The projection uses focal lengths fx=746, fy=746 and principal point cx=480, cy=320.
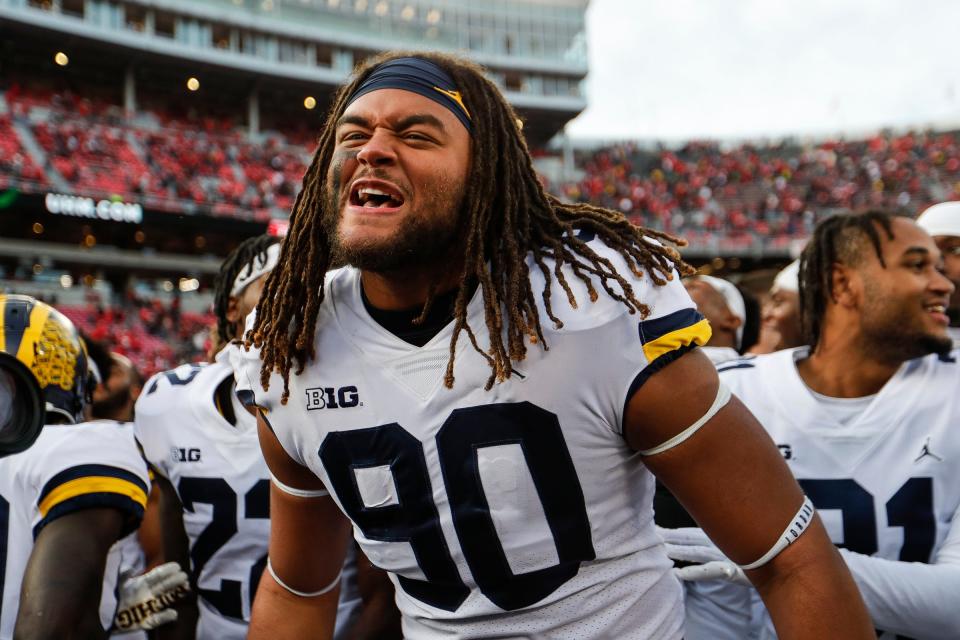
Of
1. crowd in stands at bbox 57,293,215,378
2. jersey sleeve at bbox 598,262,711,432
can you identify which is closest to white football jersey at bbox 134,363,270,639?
jersey sleeve at bbox 598,262,711,432

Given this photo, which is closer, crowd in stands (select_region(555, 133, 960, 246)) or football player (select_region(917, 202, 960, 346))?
football player (select_region(917, 202, 960, 346))

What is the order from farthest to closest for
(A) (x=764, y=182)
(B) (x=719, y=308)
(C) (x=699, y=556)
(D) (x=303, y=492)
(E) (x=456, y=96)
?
(A) (x=764, y=182) < (B) (x=719, y=308) < (C) (x=699, y=556) < (D) (x=303, y=492) < (E) (x=456, y=96)

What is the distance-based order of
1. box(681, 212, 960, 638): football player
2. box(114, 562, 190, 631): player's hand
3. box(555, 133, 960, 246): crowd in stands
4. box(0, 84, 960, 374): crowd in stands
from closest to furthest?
box(681, 212, 960, 638): football player → box(114, 562, 190, 631): player's hand → box(0, 84, 960, 374): crowd in stands → box(555, 133, 960, 246): crowd in stands

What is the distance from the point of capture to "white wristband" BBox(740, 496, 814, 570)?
132 centimetres

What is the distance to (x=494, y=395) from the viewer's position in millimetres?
1347

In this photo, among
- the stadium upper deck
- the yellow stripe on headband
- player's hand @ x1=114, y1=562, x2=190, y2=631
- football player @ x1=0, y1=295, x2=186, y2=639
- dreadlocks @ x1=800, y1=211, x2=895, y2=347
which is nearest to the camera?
the yellow stripe on headband

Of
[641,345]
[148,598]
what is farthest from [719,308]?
[148,598]

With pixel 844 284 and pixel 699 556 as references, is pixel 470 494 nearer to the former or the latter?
pixel 699 556

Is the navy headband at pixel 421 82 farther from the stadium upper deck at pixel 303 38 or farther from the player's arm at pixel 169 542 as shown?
the stadium upper deck at pixel 303 38

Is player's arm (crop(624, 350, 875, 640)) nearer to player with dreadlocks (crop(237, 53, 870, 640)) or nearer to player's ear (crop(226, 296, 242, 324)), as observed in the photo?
player with dreadlocks (crop(237, 53, 870, 640))

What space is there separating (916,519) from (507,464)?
1.37 meters

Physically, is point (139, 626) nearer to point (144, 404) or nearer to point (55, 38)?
point (144, 404)

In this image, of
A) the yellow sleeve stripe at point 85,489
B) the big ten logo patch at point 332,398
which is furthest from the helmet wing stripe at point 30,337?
the big ten logo patch at point 332,398

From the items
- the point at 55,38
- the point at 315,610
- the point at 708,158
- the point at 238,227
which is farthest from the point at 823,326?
the point at 708,158
